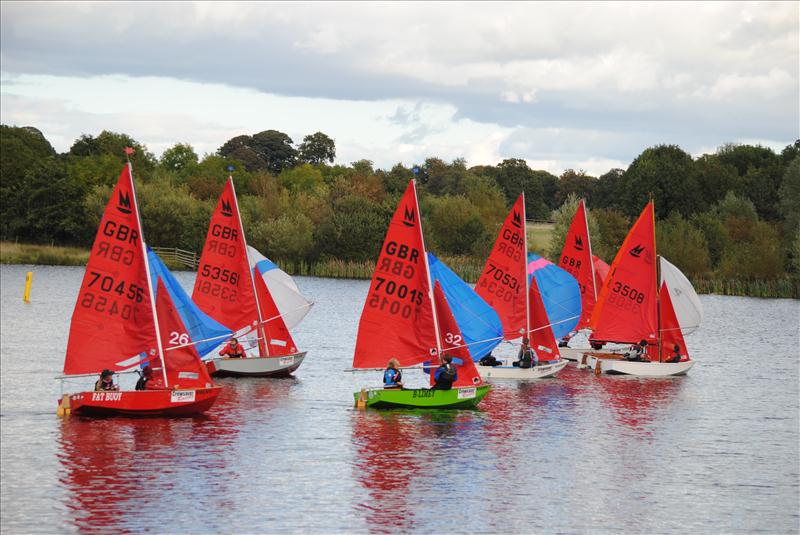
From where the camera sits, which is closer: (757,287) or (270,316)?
(270,316)

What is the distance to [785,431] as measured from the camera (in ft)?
164

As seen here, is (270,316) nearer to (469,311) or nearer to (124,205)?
(469,311)

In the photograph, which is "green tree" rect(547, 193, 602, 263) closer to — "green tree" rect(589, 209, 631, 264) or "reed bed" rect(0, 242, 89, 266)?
"green tree" rect(589, 209, 631, 264)

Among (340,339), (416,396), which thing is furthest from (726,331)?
(416,396)

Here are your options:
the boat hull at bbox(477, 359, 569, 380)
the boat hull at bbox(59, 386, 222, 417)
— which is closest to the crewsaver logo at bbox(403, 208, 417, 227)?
the boat hull at bbox(59, 386, 222, 417)

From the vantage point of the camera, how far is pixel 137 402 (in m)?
41.2

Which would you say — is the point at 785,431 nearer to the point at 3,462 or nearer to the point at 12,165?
the point at 3,462

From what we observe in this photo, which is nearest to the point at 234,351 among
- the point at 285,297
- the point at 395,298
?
the point at 285,297

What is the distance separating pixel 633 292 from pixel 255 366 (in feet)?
70.3

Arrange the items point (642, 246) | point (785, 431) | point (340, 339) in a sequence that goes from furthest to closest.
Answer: point (340, 339) < point (642, 246) < point (785, 431)

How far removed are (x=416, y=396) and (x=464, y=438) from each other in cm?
288

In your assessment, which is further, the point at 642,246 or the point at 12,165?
the point at 12,165

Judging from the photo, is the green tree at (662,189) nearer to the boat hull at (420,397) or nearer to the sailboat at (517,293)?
the sailboat at (517,293)

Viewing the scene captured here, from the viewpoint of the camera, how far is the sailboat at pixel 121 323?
41.4 m
